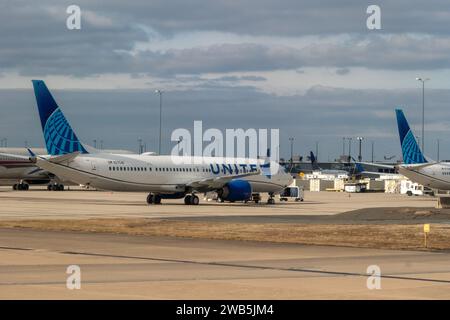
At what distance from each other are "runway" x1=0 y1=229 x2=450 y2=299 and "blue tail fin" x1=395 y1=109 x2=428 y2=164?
61536mm

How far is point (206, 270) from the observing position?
75.3 feet

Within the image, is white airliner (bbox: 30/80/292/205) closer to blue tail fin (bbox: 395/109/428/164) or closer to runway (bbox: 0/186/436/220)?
runway (bbox: 0/186/436/220)

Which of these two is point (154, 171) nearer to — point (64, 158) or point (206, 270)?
point (64, 158)

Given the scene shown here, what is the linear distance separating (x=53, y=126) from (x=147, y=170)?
25.5 ft

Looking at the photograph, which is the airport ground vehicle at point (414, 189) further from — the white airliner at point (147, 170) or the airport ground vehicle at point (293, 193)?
the white airliner at point (147, 170)

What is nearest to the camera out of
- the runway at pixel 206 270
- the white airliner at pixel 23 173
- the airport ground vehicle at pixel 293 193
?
the runway at pixel 206 270

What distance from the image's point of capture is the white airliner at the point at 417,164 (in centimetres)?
9156

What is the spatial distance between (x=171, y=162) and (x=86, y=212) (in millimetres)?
18882

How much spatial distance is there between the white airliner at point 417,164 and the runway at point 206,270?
61.2 metres

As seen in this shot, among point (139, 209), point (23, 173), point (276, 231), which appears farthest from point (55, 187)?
point (276, 231)

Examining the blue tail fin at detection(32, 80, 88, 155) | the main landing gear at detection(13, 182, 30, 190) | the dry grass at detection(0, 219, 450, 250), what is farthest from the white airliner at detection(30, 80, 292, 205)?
the main landing gear at detection(13, 182, 30, 190)

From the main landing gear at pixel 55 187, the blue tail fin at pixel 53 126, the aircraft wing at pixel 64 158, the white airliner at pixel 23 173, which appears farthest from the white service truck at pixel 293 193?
the main landing gear at pixel 55 187
